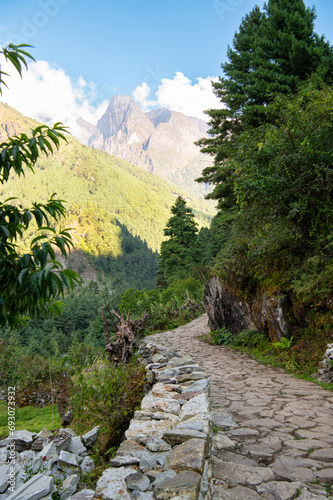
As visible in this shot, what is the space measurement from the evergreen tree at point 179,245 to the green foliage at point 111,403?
23011 mm

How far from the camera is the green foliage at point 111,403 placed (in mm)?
4051

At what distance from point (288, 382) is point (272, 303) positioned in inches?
72.8

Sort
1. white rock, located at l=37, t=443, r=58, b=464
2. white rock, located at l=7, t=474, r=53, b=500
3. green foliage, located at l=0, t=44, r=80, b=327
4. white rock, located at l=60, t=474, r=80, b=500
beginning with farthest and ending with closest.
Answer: white rock, located at l=37, t=443, r=58, b=464
white rock, located at l=60, t=474, r=80, b=500
white rock, located at l=7, t=474, r=53, b=500
green foliage, located at l=0, t=44, r=80, b=327

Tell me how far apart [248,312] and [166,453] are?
6138 millimetres

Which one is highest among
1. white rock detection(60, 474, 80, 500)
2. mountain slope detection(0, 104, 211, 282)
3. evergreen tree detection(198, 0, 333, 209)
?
mountain slope detection(0, 104, 211, 282)

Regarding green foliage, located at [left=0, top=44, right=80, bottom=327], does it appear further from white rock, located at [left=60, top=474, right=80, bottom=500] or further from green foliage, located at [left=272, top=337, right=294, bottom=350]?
green foliage, located at [left=272, top=337, right=294, bottom=350]

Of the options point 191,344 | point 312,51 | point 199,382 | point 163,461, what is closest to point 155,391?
point 199,382

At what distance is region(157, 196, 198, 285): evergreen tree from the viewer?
29484 millimetres

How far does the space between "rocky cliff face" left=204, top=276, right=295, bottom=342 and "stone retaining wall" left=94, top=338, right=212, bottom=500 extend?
10.1 ft

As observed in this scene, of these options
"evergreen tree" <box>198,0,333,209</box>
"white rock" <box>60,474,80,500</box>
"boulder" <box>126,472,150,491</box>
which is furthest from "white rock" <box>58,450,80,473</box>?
"evergreen tree" <box>198,0,333,209</box>

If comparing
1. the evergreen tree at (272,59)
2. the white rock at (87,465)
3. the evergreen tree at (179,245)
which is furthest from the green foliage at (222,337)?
the evergreen tree at (179,245)

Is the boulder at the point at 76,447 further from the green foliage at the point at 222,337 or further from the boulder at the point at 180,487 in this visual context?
the green foliage at the point at 222,337

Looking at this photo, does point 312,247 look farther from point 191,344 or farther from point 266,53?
point 266,53

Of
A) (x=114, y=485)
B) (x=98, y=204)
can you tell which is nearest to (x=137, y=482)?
(x=114, y=485)
